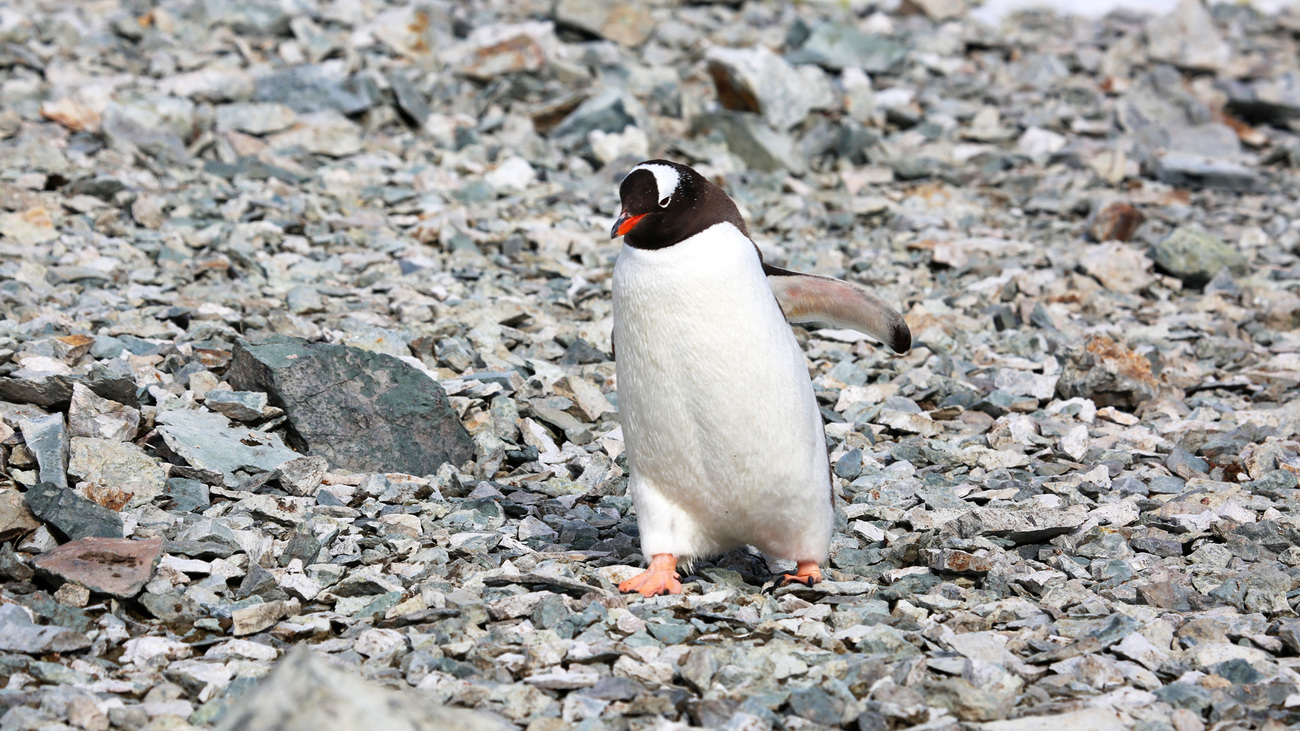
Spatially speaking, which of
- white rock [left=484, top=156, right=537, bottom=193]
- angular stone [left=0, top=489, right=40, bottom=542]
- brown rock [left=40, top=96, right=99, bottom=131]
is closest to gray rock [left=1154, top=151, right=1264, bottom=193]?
white rock [left=484, top=156, right=537, bottom=193]

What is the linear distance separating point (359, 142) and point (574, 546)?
6470mm

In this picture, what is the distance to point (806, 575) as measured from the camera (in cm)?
421

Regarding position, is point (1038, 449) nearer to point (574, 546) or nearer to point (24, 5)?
point (574, 546)

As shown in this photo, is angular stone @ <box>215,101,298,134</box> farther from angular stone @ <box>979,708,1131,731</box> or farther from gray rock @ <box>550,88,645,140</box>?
angular stone @ <box>979,708,1131,731</box>

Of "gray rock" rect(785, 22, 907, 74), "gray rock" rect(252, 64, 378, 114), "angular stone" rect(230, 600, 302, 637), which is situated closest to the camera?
"angular stone" rect(230, 600, 302, 637)

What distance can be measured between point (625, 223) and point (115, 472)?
2234 mm

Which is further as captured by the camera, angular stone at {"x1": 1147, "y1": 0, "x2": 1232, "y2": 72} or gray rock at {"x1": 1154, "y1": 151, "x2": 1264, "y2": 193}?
angular stone at {"x1": 1147, "y1": 0, "x2": 1232, "y2": 72}

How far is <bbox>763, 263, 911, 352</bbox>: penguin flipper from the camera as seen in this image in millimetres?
4422

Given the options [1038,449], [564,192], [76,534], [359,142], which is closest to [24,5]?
[359,142]

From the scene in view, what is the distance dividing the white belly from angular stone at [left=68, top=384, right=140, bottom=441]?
206 cm

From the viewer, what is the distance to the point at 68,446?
458 cm

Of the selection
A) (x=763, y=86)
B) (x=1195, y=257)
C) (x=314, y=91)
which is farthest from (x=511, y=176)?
(x=1195, y=257)

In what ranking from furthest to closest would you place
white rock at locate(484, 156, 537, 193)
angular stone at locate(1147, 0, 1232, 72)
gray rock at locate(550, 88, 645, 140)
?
angular stone at locate(1147, 0, 1232, 72), gray rock at locate(550, 88, 645, 140), white rock at locate(484, 156, 537, 193)

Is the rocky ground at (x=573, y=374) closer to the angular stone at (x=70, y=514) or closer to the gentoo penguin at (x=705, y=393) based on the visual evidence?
the angular stone at (x=70, y=514)
